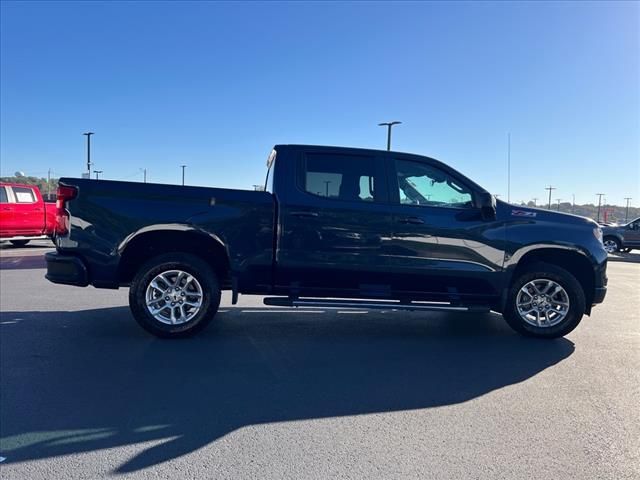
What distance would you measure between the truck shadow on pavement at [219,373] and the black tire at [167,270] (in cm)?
15

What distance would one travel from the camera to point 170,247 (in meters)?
5.68

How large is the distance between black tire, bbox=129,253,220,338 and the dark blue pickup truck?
0.01 m

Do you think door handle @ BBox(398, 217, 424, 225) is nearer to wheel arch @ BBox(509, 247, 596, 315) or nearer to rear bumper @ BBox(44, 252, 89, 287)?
wheel arch @ BBox(509, 247, 596, 315)

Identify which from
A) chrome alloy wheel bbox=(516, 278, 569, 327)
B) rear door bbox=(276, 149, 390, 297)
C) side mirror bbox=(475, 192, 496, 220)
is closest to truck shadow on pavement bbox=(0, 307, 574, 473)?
chrome alloy wheel bbox=(516, 278, 569, 327)

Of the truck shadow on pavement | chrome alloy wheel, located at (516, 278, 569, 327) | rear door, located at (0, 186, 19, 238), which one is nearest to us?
the truck shadow on pavement

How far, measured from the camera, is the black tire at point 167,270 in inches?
211

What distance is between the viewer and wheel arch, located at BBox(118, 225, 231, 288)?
17.7 ft

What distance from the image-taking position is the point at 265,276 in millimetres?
5578

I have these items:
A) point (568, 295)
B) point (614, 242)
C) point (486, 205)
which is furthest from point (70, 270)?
point (614, 242)

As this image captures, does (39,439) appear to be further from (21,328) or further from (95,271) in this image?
(21,328)

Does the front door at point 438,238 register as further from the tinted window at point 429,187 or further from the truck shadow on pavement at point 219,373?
the truck shadow on pavement at point 219,373

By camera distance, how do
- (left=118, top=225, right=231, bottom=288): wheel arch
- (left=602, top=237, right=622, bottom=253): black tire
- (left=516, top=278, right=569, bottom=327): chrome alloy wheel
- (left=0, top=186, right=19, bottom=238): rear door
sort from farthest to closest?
(left=602, top=237, right=622, bottom=253): black tire, (left=0, top=186, right=19, bottom=238): rear door, (left=516, top=278, right=569, bottom=327): chrome alloy wheel, (left=118, top=225, right=231, bottom=288): wheel arch

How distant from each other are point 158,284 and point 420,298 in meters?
2.93

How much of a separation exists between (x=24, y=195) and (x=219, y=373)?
45.3 feet
